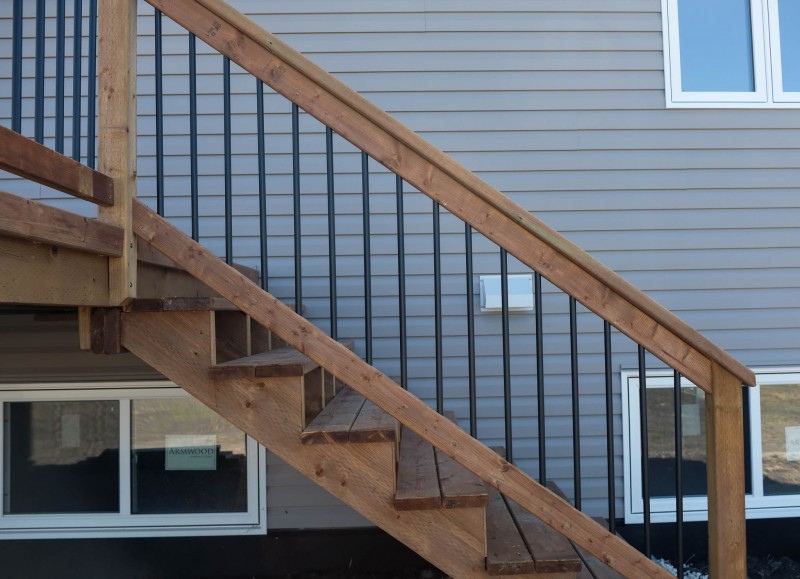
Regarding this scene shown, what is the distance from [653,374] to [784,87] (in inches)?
73.0

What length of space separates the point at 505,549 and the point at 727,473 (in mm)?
751

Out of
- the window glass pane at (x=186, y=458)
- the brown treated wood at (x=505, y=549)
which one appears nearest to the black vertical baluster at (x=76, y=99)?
the brown treated wood at (x=505, y=549)

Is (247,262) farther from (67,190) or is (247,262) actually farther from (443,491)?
(443,491)

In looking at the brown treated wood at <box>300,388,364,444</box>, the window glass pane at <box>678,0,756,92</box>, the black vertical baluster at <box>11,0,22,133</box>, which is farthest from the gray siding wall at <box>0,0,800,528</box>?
the black vertical baluster at <box>11,0,22,133</box>

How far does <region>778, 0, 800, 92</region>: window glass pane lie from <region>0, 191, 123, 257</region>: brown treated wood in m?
3.78

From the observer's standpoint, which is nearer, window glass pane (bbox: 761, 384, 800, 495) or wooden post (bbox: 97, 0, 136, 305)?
wooden post (bbox: 97, 0, 136, 305)

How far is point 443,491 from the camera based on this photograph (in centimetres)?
201

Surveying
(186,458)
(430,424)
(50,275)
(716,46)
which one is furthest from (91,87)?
(716,46)

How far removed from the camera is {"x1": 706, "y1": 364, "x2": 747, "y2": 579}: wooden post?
208cm

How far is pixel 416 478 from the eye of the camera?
2.19 meters

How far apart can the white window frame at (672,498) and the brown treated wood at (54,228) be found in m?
2.83

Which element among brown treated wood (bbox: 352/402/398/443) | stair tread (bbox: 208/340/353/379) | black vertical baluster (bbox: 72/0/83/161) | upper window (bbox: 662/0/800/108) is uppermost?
upper window (bbox: 662/0/800/108)

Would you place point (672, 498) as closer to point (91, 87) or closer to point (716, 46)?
point (716, 46)

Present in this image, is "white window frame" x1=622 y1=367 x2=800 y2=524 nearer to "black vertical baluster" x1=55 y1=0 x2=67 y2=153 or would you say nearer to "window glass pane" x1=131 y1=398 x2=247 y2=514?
"window glass pane" x1=131 y1=398 x2=247 y2=514
